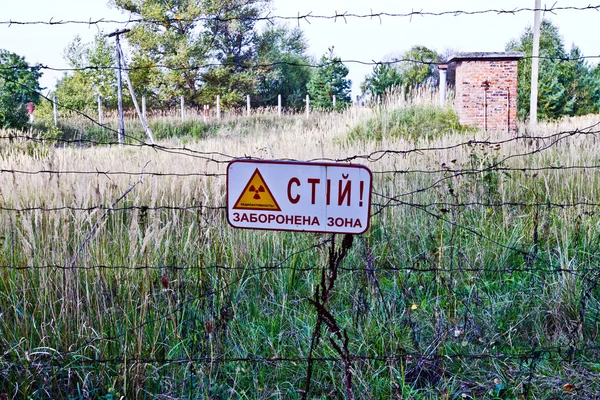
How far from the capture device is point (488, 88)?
13.5 meters

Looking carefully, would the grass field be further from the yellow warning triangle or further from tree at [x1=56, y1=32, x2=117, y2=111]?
tree at [x1=56, y1=32, x2=117, y2=111]

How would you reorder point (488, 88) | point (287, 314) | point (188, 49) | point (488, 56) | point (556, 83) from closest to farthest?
point (287, 314)
point (488, 56)
point (488, 88)
point (556, 83)
point (188, 49)

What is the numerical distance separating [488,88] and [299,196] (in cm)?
1274

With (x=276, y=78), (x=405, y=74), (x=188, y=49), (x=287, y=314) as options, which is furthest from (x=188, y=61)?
(x=287, y=314)

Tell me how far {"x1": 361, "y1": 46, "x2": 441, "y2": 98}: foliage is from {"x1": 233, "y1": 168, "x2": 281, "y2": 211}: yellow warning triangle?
92.6ft

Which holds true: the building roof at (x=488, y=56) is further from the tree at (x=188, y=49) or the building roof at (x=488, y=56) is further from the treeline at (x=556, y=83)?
the tree at (x=188, y=49)

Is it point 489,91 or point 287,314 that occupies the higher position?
point 489,91

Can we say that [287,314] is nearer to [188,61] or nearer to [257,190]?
[257,190]

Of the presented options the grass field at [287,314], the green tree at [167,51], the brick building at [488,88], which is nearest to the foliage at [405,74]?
the green tree at [167,51]

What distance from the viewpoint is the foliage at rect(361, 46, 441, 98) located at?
111ft

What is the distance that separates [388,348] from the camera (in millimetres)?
2643

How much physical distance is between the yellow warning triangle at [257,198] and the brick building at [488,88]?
12150mm

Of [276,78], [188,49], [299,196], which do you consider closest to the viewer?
[299,196]

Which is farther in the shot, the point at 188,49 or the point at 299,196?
the point at 188,49
